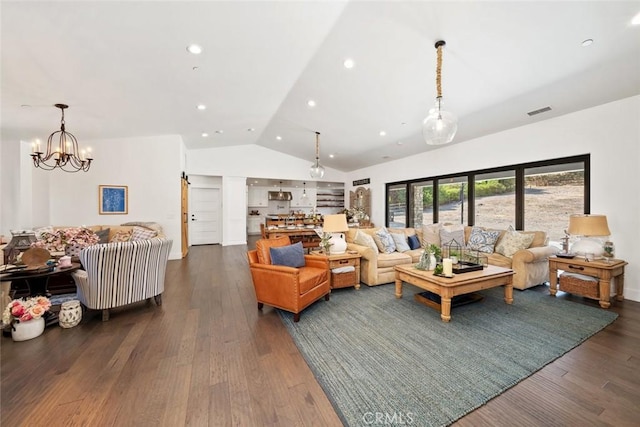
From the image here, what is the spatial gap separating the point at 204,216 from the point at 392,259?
6.99 meters

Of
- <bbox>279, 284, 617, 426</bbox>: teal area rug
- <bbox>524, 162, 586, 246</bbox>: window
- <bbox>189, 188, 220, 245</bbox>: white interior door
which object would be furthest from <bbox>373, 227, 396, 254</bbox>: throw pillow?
<bbox>189, 188, 220, 245</bbox>: white interior door

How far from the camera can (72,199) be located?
222 inches

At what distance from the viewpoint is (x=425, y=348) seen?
2.29 metres

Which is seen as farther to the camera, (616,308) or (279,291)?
(616,308)

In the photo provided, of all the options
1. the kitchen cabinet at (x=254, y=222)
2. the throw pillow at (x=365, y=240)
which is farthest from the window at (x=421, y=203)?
the kitchen cabinet at (x=254, y=222)

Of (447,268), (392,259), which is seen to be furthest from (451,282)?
(392,259)

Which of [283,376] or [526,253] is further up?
[526,253]

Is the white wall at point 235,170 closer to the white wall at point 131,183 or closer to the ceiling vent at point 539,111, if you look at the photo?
the white wall at point 131,183

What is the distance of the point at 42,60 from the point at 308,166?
24.4 ft

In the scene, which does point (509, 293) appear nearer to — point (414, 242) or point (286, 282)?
point (414, 242)

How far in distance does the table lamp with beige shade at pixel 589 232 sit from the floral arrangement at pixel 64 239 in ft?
21.4

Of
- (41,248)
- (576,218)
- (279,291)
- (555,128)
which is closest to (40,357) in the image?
(41,248)

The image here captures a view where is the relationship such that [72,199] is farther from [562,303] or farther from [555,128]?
[555,128]

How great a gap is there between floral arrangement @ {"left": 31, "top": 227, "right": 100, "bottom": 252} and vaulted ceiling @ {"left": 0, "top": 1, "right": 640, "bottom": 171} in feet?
6.18
